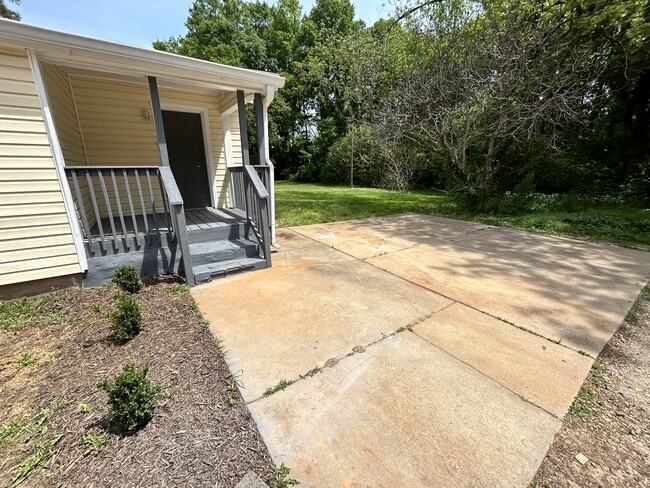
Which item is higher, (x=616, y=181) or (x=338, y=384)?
(x=616, y=181)

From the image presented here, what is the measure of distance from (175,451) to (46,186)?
300 cm

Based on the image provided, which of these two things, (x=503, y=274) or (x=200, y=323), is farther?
(x=503, y=274)

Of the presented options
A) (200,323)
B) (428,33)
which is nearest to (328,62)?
(428,33)

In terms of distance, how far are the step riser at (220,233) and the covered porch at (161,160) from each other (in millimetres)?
14

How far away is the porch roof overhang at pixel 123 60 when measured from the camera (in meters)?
2.47

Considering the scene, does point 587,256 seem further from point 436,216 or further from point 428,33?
point 428,33

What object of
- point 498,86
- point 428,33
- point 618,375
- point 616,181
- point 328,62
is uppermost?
point 328,62

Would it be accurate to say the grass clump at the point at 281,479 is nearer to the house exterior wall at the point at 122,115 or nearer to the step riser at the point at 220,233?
the step riser at the point at 220,233

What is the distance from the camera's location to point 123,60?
2994 mm

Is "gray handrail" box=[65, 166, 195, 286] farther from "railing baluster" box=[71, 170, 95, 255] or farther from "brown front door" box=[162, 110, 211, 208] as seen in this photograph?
"brown front door" box=[162, 110, 211, 208]

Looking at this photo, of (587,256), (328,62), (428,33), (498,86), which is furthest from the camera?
(328,62)

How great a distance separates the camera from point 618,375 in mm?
1897

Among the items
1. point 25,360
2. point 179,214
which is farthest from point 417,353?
point 25,360

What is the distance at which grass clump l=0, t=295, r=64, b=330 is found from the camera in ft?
8.08
